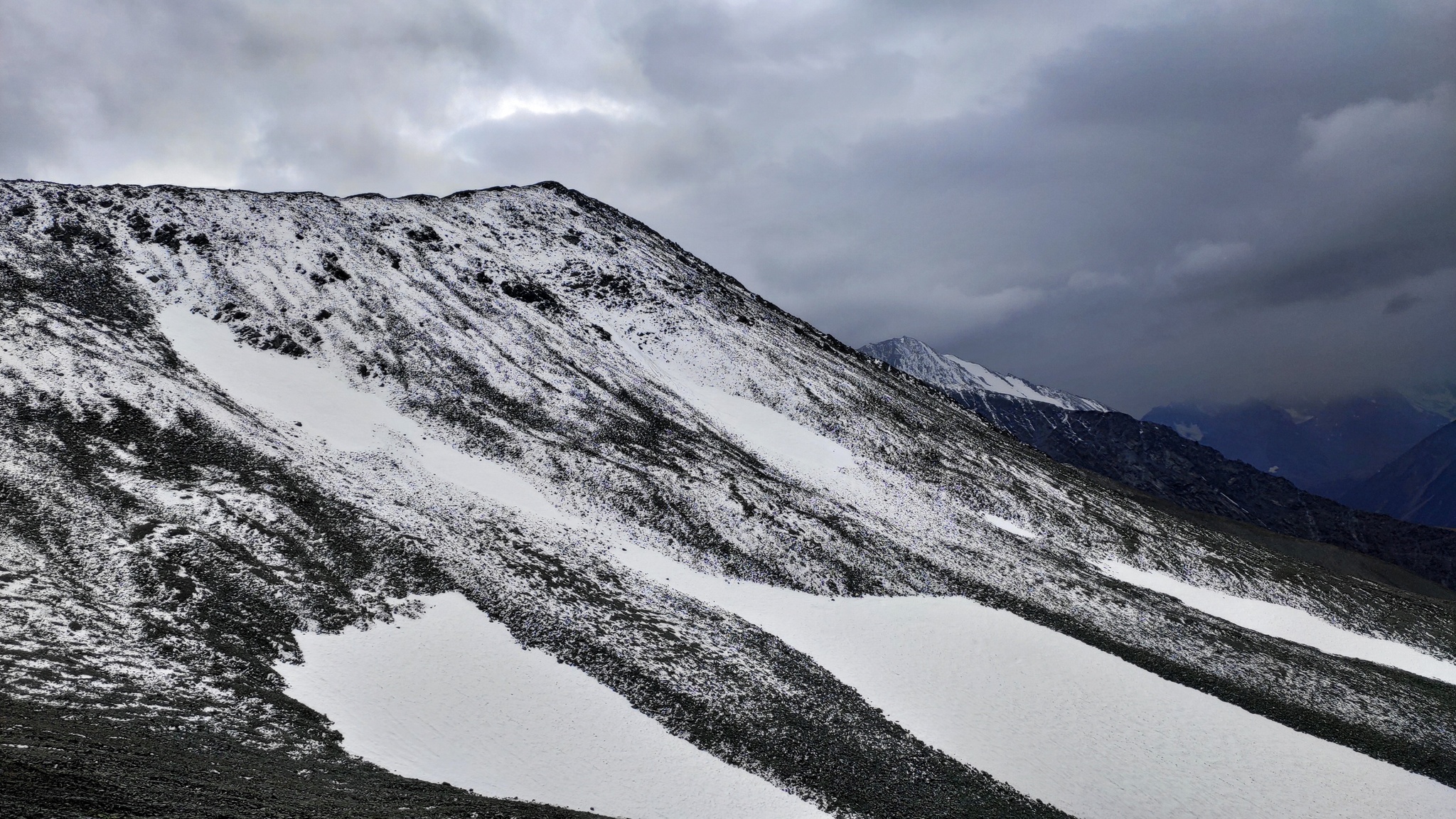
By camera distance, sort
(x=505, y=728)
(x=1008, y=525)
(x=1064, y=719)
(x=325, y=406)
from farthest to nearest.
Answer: (x=1008, y=525), (x=325, y=406), (x=1064, y=719), (x=505, y=728)

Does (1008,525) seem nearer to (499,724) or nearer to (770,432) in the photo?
(770,432)

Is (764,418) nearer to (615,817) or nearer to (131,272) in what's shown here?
(615,817)

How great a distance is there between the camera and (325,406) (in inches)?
1842

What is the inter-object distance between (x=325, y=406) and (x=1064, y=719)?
48.2 m

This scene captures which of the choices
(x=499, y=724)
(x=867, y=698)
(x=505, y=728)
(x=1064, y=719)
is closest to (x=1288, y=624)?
(x=1064, y=719)

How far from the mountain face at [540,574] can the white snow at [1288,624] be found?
39 centimetres

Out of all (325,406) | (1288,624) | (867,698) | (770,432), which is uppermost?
(770,432)

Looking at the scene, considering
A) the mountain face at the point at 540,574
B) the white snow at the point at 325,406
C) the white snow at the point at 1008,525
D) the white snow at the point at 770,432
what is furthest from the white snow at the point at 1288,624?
the white snow at the point at 325,406

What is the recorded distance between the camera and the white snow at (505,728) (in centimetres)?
2097

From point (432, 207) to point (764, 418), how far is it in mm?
53967

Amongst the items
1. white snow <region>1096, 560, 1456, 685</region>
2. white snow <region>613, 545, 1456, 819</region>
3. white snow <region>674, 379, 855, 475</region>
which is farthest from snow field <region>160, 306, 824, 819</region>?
white snow <region>1096, 560, 1456, 685</region>

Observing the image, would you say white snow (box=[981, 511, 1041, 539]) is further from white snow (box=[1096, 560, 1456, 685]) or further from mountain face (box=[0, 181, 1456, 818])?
white snow (box=[1096, 560, 1456, 685])

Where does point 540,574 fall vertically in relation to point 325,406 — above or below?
below

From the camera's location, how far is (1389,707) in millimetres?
36469
